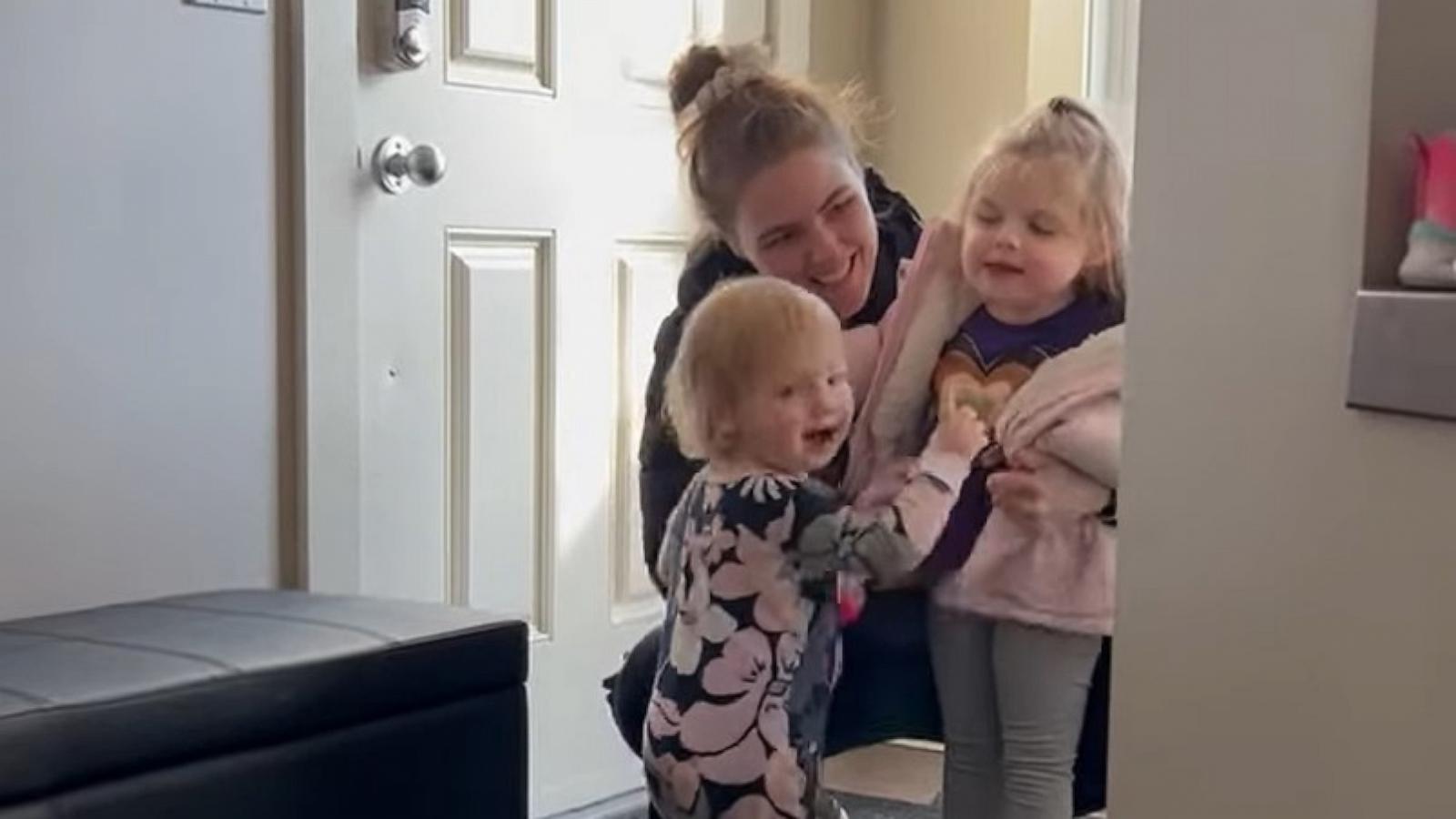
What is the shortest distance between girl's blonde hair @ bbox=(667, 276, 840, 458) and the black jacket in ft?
0.55

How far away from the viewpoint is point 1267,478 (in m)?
1.08

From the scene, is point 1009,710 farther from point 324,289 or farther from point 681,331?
point 324,289

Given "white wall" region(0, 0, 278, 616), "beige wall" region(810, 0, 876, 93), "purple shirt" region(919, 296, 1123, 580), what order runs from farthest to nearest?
1. "beige wall" region(810, 0, 876, 93)
2. "white wall" region(0, 0, 278, 616)
3. "purple shirt" region(919, 296, 1123, 580)

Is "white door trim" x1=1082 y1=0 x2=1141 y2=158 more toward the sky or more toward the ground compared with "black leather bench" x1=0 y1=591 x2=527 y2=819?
more toward the sky

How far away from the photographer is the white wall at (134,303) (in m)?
1.84

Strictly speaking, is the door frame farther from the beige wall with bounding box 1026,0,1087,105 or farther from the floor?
the beige wall with bounding box 1026,0,1087,105

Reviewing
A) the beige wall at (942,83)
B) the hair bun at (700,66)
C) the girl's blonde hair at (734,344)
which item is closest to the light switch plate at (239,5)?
the hair bun at (700,66)

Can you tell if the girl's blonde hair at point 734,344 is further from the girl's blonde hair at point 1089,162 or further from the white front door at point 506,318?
the white front door at point 506,318

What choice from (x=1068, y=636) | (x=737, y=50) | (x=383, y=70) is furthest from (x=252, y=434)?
(x=1068, y=636)

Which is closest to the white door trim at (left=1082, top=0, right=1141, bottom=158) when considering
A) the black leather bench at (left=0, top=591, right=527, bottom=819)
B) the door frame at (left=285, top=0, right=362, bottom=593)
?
the door frame at (left=285, top=0, right=362, bottom=593)

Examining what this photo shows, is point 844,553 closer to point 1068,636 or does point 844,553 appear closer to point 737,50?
point 1068,636

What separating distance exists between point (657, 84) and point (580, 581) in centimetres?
73

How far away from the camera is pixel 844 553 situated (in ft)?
4.98

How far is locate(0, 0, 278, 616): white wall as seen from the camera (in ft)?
6.05
